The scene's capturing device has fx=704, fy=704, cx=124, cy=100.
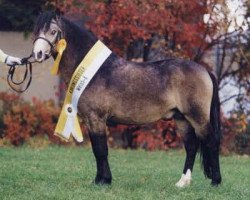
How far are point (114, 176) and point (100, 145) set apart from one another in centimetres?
166

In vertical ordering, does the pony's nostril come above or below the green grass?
above

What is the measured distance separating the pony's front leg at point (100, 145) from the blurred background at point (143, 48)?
267 inches

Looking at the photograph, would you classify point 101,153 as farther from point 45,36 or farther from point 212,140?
point 45,36

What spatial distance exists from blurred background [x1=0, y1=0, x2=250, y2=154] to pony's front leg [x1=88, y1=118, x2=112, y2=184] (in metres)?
6.78

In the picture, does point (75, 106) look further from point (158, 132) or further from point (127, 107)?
point (158, 132)

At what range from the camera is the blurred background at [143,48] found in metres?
15.7

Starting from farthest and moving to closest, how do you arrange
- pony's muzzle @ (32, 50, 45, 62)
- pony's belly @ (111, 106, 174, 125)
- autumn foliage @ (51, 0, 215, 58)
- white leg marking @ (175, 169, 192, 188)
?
autumn foliage @ (51, 0, 215, 58) < white leg marking @ (175, 169, 192, 188) < pony's belly @ (111, 106, 174, 125) < pony's muzzle @ (32, 50, 45, 62)

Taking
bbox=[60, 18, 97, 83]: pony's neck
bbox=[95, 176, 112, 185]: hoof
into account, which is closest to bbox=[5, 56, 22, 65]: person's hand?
bbox=[60, 18, 97, 83]: pony's neck

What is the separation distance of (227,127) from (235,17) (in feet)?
8.89

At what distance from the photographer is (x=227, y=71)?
1712 cm

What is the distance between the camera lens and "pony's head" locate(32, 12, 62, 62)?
891 cm

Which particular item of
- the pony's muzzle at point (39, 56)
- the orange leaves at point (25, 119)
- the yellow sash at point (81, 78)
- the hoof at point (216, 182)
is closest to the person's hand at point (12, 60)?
→ the pony's muzzle at point (39, 56)

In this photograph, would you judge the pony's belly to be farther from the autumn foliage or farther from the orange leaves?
the orange leaves

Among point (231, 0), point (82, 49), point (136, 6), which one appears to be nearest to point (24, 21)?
point (136, 6)
